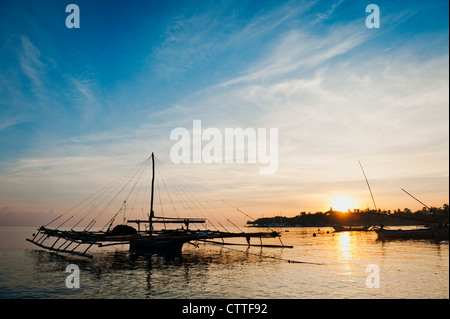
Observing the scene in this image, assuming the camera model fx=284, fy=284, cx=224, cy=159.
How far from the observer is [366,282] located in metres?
27.7

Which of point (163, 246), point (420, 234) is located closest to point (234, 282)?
point (163, 246)

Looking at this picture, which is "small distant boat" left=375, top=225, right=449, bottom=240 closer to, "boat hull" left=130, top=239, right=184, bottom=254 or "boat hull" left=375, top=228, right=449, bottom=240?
"boat hull" left=375, top=228, right=449, bottom=240

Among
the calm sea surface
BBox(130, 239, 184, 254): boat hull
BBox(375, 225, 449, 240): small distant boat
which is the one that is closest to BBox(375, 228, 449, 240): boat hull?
BBox(375, 225, 449, 240): small distant boat

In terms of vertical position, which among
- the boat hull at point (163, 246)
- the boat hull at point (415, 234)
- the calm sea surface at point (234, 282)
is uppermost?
the calm sea surface at point (234, 282)

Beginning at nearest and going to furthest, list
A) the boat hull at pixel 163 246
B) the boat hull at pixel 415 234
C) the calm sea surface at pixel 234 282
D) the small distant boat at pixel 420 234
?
the calm sea surface at pixel 234 282, the boat hull at pixel 163 246, the small distant boat at pixel 420 234, the boat hull at pixel 415 234

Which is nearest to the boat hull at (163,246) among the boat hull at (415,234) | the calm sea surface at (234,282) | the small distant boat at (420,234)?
the calm sea surface at (234,282)

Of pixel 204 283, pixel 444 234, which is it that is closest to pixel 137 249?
pixel 204 283

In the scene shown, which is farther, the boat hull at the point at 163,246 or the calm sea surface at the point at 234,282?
the boat hull at the point at 163,246

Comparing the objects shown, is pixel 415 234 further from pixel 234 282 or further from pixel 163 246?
pixel 234 282

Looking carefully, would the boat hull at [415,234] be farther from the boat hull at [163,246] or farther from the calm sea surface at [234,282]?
the boat hull at [163,246]

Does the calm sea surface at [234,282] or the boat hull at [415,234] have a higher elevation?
the calm sea surface at [234,282]
